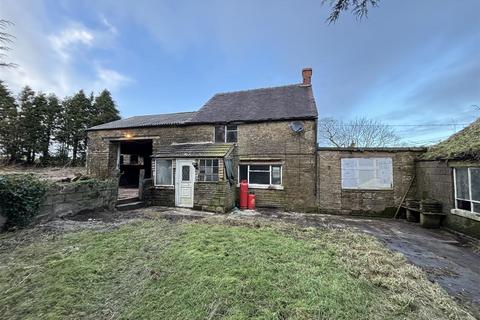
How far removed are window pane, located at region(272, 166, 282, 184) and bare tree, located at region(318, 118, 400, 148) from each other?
13.0 meters

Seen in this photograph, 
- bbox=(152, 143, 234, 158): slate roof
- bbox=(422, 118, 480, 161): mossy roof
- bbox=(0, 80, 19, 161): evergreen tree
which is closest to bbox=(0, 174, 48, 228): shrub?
bbox=(152, 143, 234, 158): slate roof

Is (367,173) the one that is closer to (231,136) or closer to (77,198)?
(231,136)

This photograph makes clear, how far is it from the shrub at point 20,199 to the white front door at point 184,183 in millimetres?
5776

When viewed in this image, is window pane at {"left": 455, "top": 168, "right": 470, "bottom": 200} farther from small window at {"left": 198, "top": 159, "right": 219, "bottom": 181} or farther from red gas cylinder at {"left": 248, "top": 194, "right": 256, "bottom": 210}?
small window at {"left": 198, "top": 159, "right": 219, "bottom": 181}

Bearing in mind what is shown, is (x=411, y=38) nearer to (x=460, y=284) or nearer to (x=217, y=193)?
(x=460, y=284)

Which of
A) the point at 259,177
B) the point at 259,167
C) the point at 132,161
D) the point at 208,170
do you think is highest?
the point at 132,161

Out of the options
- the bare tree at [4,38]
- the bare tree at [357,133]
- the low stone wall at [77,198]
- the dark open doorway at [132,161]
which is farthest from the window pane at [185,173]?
the bare tree at [357,133]

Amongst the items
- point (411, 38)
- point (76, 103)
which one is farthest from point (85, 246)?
point (76, 103)

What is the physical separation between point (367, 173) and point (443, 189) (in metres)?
2.97

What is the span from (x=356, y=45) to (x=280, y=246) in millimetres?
9075

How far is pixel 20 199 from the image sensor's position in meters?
5.89

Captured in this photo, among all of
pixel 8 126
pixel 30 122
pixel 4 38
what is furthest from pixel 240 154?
pixel 30 122

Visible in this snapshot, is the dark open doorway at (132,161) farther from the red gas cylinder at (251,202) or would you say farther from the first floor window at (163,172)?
the red gas cylinder at (251,202)

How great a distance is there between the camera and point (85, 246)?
15.7ft
